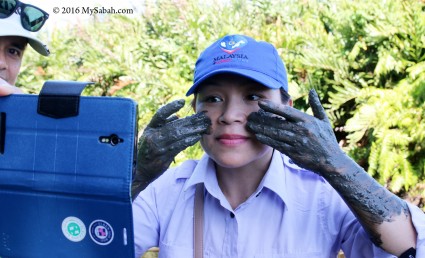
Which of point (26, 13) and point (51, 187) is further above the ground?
point (26, 13)

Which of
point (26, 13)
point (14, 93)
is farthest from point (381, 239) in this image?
point (26, 13)

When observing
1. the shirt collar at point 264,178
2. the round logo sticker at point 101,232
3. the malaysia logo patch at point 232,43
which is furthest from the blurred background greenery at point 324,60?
the round logo sticker at point 101,232

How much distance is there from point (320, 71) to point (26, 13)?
3.05 metres

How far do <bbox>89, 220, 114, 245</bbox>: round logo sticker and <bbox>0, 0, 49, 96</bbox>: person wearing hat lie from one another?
1.05 meters

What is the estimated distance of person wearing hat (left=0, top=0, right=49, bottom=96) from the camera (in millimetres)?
2053

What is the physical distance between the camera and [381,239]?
1.48 m

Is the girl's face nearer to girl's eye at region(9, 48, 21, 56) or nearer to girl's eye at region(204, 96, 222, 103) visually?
girl's eye at region(204, 96, 222, 103)

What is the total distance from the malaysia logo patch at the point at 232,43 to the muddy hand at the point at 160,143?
11.8 inches

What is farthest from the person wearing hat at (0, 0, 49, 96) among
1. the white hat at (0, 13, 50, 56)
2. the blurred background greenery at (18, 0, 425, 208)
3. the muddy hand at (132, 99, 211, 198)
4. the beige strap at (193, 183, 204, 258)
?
the blurred background greenery at (18, 0, 425, 208)

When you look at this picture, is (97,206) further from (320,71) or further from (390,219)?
(320,71)

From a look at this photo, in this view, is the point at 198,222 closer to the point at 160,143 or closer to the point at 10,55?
the point at 160,143

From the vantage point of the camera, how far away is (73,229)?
4.05 feet

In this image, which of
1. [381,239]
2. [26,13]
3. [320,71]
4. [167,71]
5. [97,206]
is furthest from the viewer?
[167,71]

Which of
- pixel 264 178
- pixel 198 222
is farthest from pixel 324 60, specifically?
pixel 198 222
